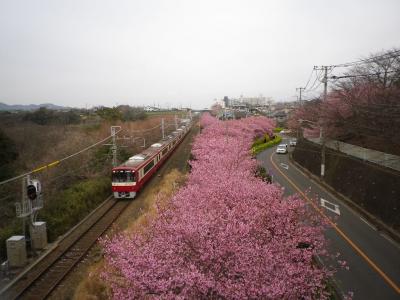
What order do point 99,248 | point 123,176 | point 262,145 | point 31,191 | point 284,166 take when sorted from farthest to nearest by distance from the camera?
1. point 262,145
2. point 284,166
3. point 123,176
4. point 99,248
5. point 31,191

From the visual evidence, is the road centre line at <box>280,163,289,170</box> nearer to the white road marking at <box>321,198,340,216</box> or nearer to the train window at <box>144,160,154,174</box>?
the white road marking at <box>321,198,340,216</box>

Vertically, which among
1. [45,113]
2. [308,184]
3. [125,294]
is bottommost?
[308,184]

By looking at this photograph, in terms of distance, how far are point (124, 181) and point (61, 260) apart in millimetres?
7826

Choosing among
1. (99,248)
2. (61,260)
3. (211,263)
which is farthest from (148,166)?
(211,263)

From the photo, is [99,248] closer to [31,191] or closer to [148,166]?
[31,191]

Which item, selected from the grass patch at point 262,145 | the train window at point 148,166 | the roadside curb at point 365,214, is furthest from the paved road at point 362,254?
the grass patch at point 262,145

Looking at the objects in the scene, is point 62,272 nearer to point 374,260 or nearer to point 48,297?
point 48,297

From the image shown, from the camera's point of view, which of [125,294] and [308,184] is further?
[308,184]

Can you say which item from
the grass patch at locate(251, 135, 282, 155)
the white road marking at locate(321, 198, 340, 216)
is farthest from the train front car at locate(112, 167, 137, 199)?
the grass patch at locate(251, 135, 282, 155)

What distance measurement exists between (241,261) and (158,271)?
1.65 meters

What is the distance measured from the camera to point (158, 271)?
21.1 feet

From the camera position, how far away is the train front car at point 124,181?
2042 cm

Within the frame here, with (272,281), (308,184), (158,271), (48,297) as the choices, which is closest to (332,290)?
(272,281)

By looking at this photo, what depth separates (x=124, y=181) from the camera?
2062 centimetres
